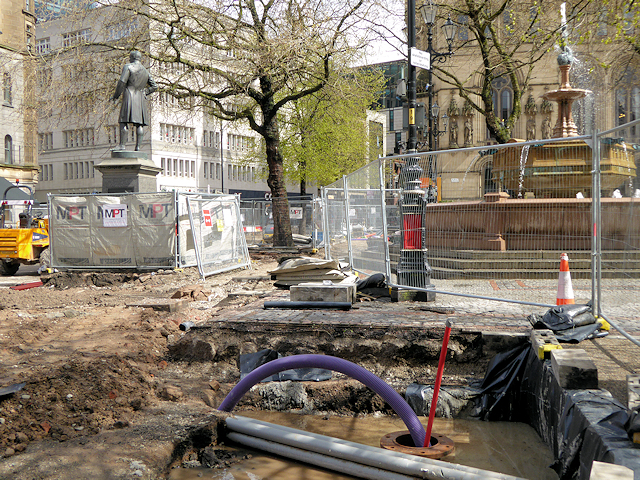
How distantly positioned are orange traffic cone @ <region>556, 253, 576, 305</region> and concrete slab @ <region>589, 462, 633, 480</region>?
14.6ft

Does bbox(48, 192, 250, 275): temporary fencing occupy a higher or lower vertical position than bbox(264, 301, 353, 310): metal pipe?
higher

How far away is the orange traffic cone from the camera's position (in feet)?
21.6

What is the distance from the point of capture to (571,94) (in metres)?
15.2

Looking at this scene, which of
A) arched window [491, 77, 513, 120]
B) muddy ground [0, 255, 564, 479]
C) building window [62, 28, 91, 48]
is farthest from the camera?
arched window [491, 77, 513, 120]

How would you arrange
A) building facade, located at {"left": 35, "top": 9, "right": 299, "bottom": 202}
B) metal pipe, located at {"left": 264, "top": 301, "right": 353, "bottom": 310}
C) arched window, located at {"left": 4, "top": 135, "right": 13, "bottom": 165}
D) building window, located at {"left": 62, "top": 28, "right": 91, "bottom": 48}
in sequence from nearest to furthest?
metal pipe, located at {"left": 264, "top": 301, "right": 353, "bottom": 310}
building window, located at {"left": 62, "top": 28, "right": 91, "bottom": 48}
arched window, located at {"left": 4, "top": 135, "right": 13, "bottom": 165}
building facade, located at {"left": 35, "top": 9, "right": 299, "bottom": 202}

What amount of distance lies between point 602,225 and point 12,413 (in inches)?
231

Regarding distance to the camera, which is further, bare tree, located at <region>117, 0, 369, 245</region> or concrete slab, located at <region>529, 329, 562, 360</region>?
bare tree, located at <region>117, 0, 369, 245</region>

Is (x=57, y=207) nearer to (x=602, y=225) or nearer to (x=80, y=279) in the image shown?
(x=80, y=279)

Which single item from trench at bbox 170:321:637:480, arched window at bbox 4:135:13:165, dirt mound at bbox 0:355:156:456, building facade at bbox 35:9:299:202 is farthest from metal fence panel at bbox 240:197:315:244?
arched window at bbox 4:135:13:165

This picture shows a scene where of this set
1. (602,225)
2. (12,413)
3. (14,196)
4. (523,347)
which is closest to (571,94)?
(602,225)

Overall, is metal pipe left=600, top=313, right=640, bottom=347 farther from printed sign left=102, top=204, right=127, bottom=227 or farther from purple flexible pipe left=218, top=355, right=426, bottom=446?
printed sign left=102, top=204, right=127, bottom=227

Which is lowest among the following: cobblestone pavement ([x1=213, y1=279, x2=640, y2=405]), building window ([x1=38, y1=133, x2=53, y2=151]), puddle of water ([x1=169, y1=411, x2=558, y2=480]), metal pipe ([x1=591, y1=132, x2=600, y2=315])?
puddle of water ([x1=169, y1=411, x2=558, y2=480])

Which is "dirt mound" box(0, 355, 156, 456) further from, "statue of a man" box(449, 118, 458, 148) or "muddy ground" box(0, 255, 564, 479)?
"statue of a man" box(449, 118, 458, 148)

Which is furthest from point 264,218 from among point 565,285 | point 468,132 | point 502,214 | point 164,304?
point 468,132
